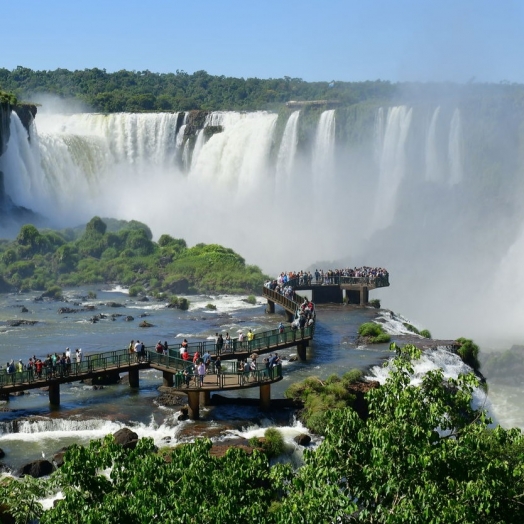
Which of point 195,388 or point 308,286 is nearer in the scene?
point 195,388

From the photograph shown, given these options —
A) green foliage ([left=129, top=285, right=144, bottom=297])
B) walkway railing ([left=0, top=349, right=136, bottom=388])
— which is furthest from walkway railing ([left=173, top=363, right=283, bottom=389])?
green foliage ([left=129, top=285, right=144, bottom=297])

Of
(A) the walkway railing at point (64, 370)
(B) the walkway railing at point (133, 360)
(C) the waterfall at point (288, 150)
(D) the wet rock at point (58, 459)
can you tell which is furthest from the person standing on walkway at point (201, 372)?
(C) the waterfall at point (288, 150)

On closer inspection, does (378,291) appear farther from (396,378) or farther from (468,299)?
(396,378)

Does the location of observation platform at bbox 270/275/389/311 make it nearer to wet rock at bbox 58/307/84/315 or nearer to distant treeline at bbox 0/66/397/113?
wet rock at bbox 58/307/84/315

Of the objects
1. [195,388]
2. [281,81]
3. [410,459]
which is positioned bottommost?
[195,388]

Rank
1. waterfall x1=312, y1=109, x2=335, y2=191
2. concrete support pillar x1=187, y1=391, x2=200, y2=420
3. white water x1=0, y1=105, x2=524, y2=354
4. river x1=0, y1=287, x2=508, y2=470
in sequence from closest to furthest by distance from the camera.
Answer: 1. river x1=0, y1=287, x2=508, y2=470
2. concrete support pillar x1=187, y1=391, x2=200, y2=420
3. white water x1=0, y1=105, x2=524, y2=354
4. waterfall x1=312, y1=109, x2=335, y2=191

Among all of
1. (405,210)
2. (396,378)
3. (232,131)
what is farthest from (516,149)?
(396,378)

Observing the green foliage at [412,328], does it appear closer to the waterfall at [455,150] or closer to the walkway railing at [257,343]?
the walkway railing at [257,343]
